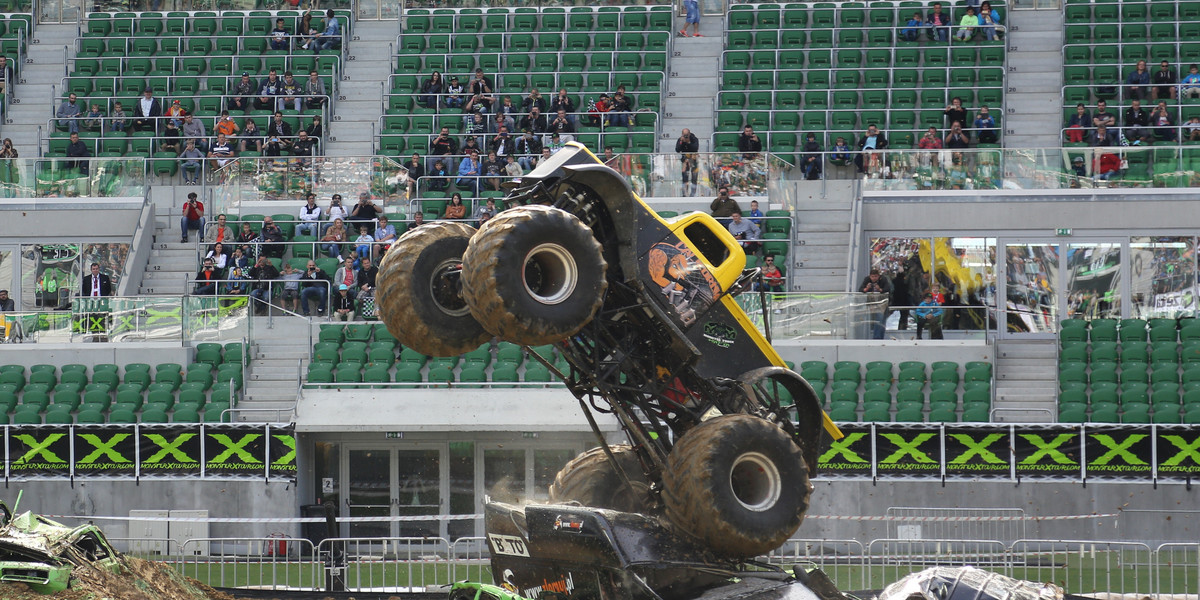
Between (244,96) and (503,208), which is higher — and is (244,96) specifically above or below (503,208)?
above

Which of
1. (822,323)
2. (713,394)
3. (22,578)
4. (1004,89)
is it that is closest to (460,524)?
(822,323)

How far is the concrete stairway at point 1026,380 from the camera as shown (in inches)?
977

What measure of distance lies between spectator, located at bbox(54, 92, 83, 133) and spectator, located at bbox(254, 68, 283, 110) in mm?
4421

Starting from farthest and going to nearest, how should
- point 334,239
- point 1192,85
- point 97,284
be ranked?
point 1192,85 → point 97,284 → point 334,239

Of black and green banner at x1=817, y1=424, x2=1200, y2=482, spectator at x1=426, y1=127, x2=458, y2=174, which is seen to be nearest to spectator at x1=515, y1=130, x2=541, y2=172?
spectator at x1=426, y1=127, x2=458, y2=174

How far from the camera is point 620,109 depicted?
111 feet

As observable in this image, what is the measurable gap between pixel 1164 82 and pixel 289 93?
2111 cm

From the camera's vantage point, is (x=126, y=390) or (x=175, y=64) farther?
(x=175, y=64)

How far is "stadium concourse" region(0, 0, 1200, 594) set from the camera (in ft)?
77.8

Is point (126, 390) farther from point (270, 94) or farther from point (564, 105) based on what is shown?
point (564, 105)

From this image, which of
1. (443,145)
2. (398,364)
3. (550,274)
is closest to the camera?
(550,274)

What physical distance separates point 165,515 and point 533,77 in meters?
16.6

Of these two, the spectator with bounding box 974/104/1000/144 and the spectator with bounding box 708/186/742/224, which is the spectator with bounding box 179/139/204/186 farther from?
the spectator with bounding box 974/104/1000/144

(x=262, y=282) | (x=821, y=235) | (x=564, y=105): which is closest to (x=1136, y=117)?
(x=821, y=235)
